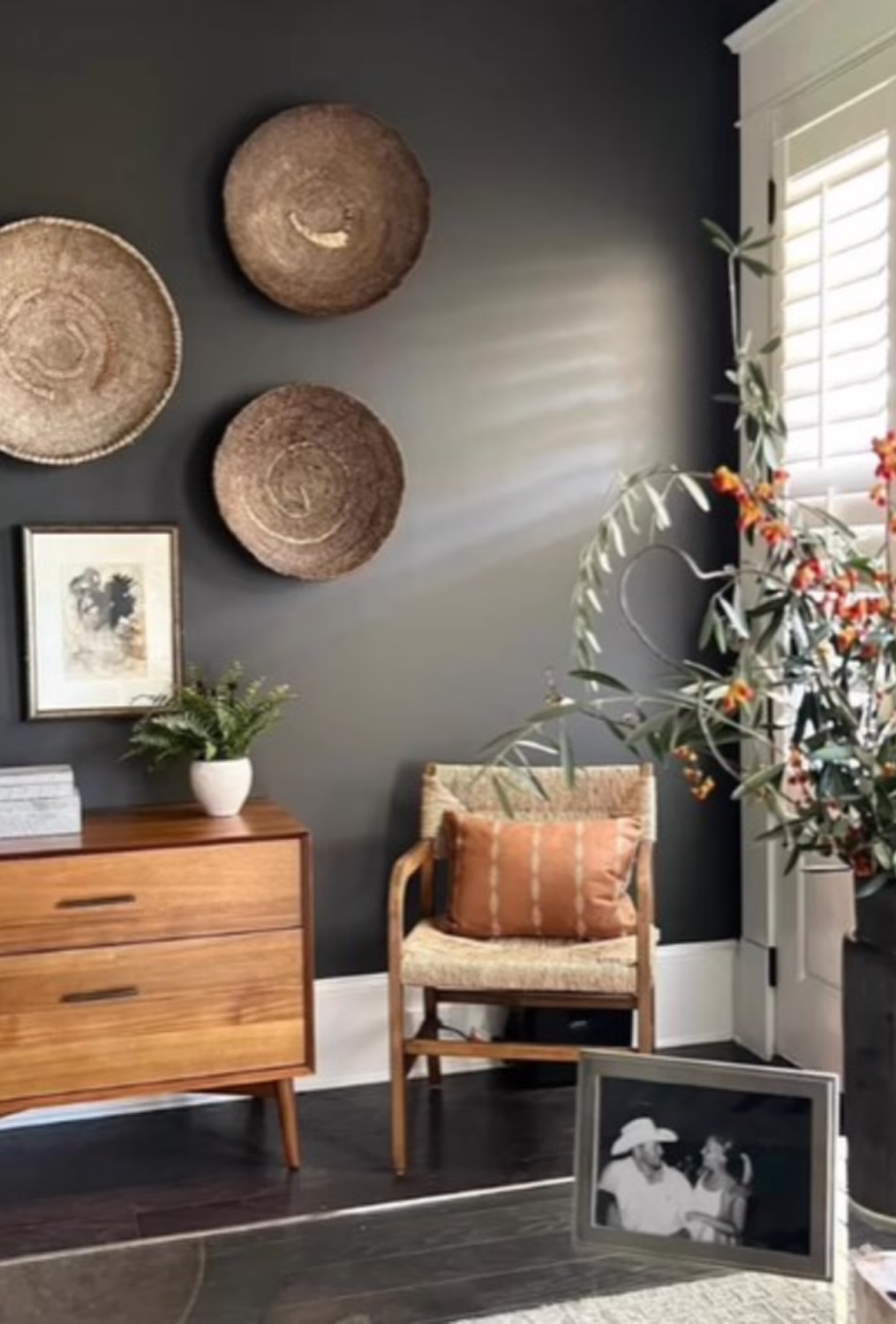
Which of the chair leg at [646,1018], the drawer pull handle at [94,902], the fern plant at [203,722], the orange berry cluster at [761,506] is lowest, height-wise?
the chair leg at [646,1018]

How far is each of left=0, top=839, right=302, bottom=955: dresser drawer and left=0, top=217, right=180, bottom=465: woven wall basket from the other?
0.94m

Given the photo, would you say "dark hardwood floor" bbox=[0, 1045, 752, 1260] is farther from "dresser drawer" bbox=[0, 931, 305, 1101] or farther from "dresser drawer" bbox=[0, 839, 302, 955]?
"dresser drawer" bbox=[0, 839, 302, 955]

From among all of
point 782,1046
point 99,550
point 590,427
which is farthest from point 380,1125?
point 590,427

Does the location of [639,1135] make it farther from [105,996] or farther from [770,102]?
[770,102]

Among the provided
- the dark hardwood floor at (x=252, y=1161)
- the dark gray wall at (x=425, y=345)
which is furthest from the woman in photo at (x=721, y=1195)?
the dark gray wall at (x=425, y=345)

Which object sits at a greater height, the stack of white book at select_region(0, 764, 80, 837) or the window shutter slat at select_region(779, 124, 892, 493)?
the window shutter slat at select_region(779, 124, 892, 493)

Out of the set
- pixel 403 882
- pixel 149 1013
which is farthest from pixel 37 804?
pixel 403 882

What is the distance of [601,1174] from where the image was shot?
1.48 metres

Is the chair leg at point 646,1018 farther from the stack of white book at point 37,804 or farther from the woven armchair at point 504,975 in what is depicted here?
the stack of white book at point 37,804

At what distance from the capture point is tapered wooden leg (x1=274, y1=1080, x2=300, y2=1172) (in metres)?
2.95

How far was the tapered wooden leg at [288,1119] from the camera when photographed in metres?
2.95

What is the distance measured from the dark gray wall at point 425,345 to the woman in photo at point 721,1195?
2.05 m

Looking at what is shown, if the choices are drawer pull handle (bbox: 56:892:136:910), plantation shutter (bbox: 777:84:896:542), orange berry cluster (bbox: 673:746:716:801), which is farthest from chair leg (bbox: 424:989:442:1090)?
orange berry cluster (bbox: 673:746:716:801)

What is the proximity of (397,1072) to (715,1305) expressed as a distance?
4.86 feet
